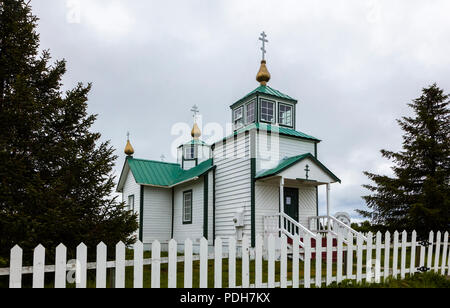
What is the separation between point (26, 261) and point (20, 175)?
145cm

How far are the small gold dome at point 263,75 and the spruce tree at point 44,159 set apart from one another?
1013 cm

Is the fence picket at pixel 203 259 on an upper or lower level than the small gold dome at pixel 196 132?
lower

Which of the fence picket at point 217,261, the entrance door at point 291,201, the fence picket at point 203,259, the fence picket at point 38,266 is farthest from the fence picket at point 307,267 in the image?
the entrance door at point 291,201

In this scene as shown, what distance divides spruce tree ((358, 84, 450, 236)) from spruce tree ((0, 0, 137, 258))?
342 inches

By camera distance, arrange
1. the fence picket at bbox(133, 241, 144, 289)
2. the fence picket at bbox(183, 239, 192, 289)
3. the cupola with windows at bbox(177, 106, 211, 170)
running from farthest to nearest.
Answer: the cupola with windows at bbox(177, 106, 211, 170)
the fence picket at bbox(183, 239, 192, 289)
the fence picket at bbox(133, 241, 144, 289)

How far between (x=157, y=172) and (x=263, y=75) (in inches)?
327

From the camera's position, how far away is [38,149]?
696cm

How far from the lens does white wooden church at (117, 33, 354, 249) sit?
13672 millimetres

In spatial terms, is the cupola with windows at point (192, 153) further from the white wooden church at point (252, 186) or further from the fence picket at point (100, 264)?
the fence picket at point (100, 264)

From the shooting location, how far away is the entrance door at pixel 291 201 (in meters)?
14.2

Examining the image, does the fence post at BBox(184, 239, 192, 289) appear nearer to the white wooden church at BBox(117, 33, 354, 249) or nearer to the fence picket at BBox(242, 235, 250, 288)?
the fence picket at BBox(242, 235, 250, 288)

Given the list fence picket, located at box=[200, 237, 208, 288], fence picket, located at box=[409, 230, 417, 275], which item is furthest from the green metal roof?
fence picket, located at box=[200, 237, 208, 288]
